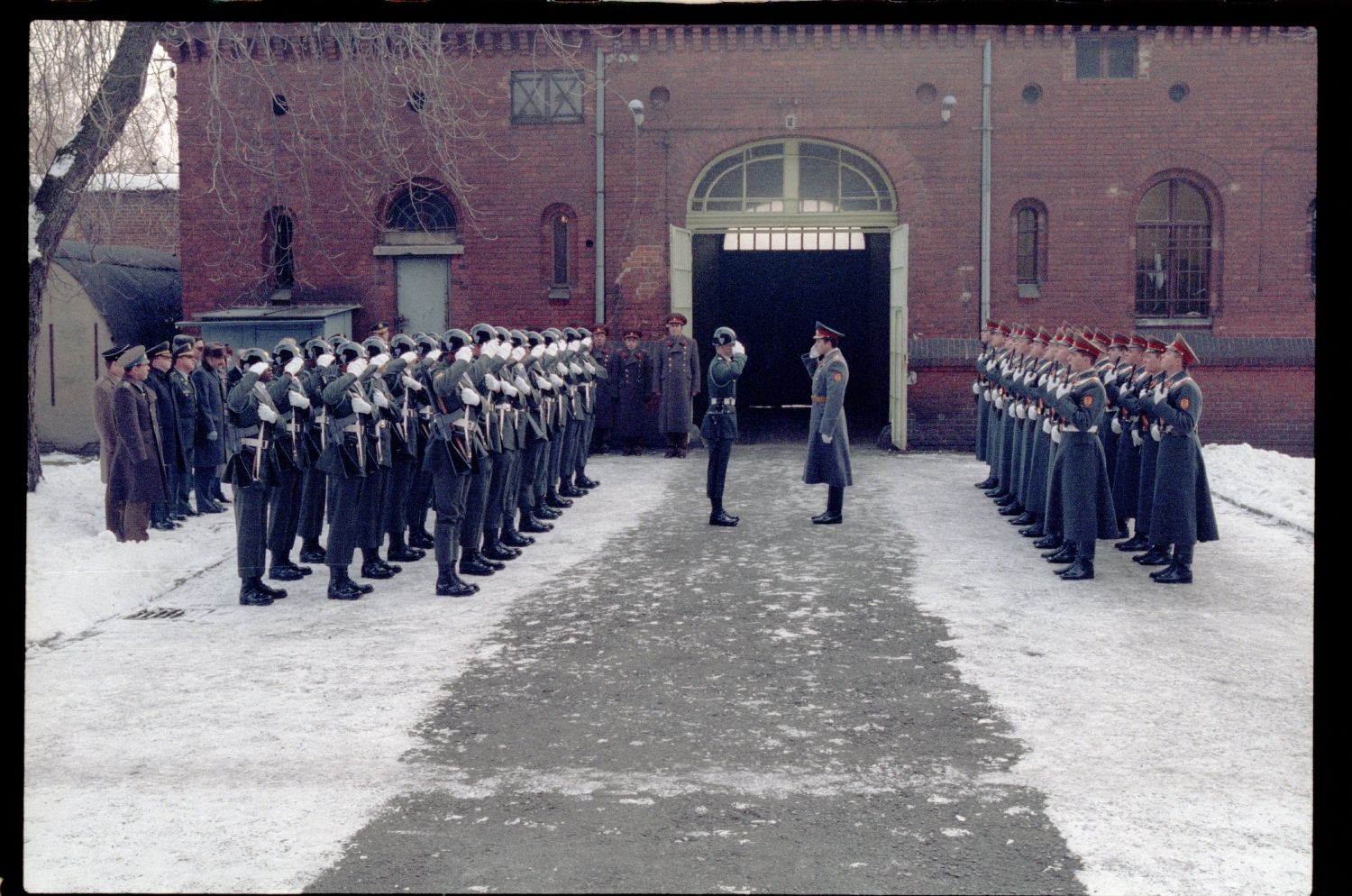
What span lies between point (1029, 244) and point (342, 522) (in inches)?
508

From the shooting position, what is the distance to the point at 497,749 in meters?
5.96

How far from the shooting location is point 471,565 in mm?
10102

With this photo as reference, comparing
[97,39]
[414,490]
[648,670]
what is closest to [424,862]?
[648,670]

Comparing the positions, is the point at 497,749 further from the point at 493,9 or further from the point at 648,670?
the point at 493,9

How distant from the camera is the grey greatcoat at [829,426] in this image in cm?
1197

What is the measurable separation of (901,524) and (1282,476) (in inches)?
249

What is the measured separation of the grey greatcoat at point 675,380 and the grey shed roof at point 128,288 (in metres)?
8.32

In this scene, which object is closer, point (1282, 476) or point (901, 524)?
point (901, 524)

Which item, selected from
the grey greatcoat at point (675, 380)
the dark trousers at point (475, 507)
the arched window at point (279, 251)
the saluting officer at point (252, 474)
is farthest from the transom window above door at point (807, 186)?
the saluting officer at point (252, 474)

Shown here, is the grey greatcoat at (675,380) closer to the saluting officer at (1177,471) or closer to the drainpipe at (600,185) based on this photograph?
the drainpipe at (600,185)

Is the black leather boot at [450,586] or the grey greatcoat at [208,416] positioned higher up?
the grey greatcoat at [208,416]

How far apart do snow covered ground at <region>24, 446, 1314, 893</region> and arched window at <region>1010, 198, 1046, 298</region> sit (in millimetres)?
7490

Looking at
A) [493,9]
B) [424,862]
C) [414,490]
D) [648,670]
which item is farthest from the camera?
[414,490]

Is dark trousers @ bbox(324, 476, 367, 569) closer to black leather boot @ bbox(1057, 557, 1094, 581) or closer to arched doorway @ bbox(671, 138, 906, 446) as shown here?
black leather boot @ bbox(1057, 557, 1094, 581)
